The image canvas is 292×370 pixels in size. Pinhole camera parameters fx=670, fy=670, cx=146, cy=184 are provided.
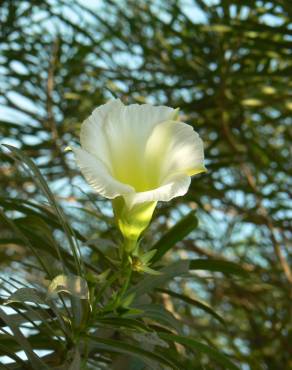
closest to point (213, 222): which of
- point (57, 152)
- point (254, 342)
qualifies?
point (254, 342)

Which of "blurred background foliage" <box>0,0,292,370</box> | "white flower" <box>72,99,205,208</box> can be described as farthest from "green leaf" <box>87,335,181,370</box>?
"blurred background foliage" <box>0,0,292,370</box>

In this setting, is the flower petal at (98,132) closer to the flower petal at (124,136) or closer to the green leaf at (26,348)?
the flower petal at (124,136)

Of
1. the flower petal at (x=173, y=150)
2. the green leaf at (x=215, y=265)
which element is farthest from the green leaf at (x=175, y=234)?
the flower petal at (x=173, y=150)

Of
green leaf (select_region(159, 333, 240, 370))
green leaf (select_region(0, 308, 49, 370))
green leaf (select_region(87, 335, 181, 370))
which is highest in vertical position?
green leaf (select_region(159, 333, 240, 370))

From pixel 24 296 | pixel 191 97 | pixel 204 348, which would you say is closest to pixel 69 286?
pixel 24 296

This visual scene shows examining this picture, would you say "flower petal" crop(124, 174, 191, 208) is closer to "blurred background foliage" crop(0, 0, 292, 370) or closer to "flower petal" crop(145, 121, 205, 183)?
"flower petal" crop(145, 121, 205, 183)

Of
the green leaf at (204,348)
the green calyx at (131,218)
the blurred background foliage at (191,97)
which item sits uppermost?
the blurred background foliage at (191,97)

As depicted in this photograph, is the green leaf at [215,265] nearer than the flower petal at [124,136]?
No
